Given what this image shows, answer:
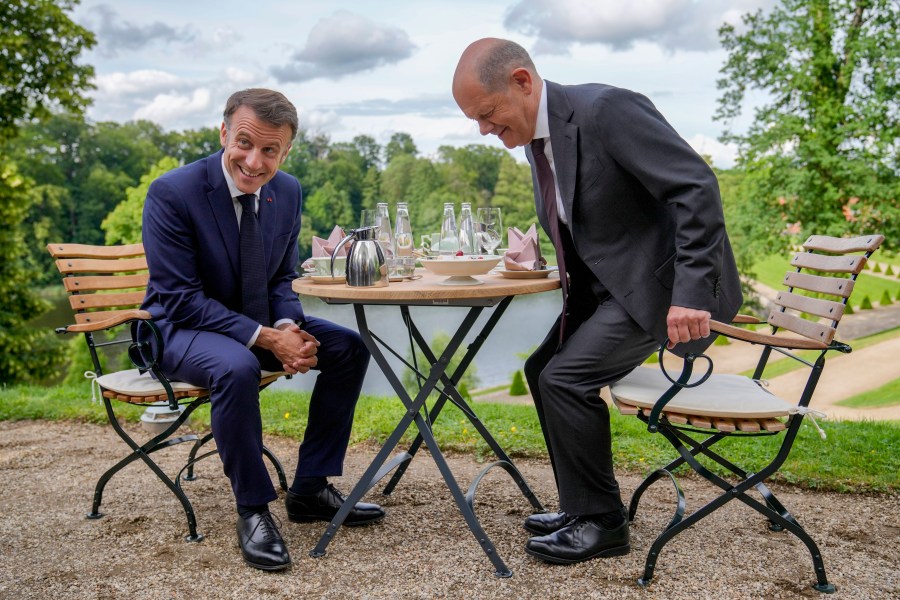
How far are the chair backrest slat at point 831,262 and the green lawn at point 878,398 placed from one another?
13.6 metres

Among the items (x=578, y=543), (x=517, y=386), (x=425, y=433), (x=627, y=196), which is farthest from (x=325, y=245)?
(x=517, y=386)

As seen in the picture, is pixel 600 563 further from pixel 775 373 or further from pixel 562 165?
pixel 775 373

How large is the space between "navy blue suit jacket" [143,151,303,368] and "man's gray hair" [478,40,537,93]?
118cm

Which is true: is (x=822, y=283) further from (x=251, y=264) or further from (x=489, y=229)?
(x=251, y=264)

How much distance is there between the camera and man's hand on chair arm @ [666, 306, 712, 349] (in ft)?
9.12

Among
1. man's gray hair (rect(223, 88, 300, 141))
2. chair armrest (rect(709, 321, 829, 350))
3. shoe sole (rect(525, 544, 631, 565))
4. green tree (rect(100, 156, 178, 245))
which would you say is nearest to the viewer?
chair armrest (rect(709, 321, 829, 350))

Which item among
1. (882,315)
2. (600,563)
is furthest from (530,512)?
(882,315)

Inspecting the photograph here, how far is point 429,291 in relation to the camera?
2920mm

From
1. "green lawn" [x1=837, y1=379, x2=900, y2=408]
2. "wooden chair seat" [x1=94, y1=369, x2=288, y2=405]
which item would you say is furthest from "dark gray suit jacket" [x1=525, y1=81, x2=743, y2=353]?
"green lawn" [x1=837, y1=379, x2=900, y2=408]

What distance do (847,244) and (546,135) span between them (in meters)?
1.26

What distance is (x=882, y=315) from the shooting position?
2625 centimetres

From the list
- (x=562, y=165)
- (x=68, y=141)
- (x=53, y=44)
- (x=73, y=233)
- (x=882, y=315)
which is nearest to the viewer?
(x=562, y=165)

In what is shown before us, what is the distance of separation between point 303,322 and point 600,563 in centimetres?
165

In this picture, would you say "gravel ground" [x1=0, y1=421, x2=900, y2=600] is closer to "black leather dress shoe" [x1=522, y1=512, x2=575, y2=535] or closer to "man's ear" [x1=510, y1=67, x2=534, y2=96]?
"black leather dress shoe" [x1=522, y1=512, x2=575, y2=535]
